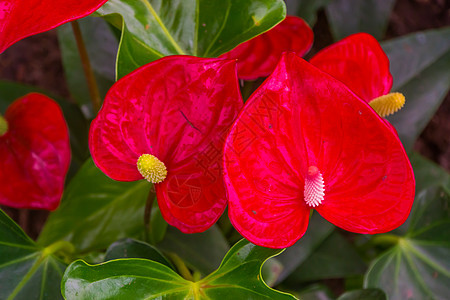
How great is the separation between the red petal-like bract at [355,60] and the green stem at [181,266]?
1.36 ft

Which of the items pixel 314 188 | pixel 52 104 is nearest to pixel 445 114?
pixel 314 188

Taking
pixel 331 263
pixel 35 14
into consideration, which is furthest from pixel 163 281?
pixel 331 263

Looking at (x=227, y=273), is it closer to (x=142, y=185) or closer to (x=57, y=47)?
(x=142, y=185)

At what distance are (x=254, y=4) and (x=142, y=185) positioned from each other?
41cm

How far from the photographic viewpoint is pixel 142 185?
2.94 feet

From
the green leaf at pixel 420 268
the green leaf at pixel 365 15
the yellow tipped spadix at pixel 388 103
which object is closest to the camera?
the yellow tipped spadix at pixel 388 103

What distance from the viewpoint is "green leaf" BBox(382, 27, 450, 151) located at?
3.50ft

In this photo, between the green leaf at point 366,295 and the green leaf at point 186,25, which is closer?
→ the green leaf at point 186,25

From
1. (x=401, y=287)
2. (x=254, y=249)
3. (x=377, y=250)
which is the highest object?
(x=254, y=249)

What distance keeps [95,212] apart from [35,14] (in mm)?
430

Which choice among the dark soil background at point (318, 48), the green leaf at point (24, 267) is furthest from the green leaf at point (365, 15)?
the green leaf at point (24, 267)

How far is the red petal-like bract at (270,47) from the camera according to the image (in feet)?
2.66

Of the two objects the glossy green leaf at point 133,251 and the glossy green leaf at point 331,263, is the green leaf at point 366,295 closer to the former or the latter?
the glossy green leaf at point 331,263

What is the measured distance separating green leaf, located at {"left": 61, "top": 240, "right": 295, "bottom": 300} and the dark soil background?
0.88 m
